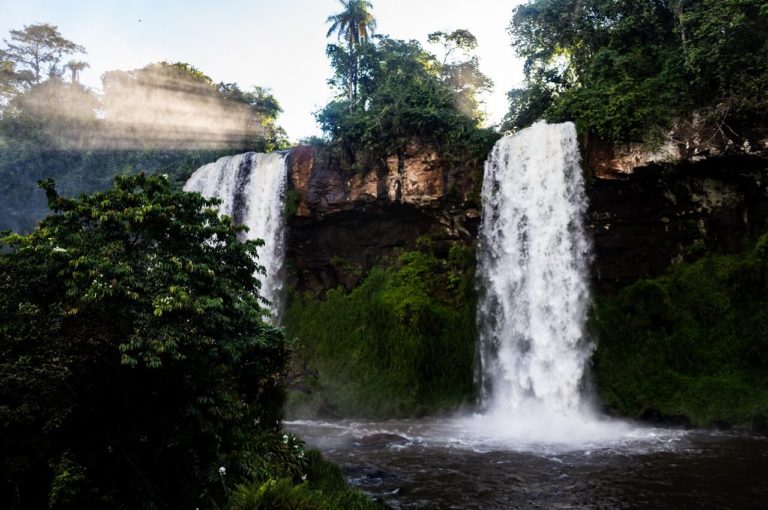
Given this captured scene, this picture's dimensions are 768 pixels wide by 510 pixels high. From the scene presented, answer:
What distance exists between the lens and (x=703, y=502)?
350 inches

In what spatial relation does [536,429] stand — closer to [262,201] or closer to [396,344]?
[396,344]

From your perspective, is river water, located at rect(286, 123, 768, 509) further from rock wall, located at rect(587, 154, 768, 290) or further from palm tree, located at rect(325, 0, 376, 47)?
palm tree, located at rect(325, 0, 376, 47)

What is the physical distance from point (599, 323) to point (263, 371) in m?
12.8

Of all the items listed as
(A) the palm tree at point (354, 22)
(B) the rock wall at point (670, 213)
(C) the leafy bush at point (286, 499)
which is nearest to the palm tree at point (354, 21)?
(A) the palm tree at point (354, 22)

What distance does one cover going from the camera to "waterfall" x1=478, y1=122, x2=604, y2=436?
1742 cm

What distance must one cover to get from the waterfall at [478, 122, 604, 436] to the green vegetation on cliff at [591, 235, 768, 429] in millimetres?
1444

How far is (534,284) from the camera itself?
61.1 ft

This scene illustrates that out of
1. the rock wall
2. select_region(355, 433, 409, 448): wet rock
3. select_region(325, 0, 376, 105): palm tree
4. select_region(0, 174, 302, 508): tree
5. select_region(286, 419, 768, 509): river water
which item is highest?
select_region(325, 0, 376, 105): palm tree

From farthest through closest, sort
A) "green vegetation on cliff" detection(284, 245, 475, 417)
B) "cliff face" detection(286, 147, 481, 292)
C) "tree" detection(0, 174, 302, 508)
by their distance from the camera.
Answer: "cliff face" detection(286, 147, 481, 292) → "green vegetation on cliff" detection(284, 245, 475, 417) → "tree" detection(0, 174, 302, 508)

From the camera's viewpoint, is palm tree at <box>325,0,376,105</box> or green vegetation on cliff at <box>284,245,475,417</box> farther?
palm tree at <box>325,0,376,105</box>

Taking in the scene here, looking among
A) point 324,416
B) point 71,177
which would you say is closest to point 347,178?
point 324,416

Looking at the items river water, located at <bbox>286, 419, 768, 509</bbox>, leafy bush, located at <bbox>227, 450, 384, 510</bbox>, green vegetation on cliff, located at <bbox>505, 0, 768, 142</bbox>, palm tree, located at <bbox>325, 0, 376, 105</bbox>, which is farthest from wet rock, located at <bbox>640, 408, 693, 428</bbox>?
palm tree, located at <bbox>325, 0, 376, 105</bbox>

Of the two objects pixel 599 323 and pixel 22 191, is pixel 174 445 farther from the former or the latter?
pixel 22 191

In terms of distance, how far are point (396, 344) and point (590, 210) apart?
9251 millimetres
